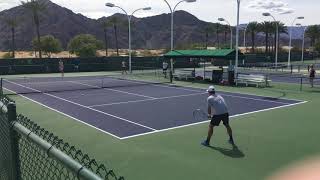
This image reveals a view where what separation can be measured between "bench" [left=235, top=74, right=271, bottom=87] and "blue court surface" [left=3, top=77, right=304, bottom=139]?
5351mm

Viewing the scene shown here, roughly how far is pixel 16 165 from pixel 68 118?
14690 millimetres

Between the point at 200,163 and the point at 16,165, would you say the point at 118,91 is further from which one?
the point at 16,165

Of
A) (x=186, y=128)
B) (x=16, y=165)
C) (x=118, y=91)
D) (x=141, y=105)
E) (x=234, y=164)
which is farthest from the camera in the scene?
(x=118, y=91)

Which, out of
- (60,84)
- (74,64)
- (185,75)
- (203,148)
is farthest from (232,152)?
(74,64)

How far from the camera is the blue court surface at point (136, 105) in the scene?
17.0 meters

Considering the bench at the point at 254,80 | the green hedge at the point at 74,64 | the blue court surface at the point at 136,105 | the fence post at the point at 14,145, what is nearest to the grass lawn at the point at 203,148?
the blue court surface at the point at 136,105

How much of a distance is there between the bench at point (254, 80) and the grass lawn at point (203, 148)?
14357mm

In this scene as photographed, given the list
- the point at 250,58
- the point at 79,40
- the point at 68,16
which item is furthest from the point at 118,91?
the point at 68,16

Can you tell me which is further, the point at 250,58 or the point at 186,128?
the point at 250,58

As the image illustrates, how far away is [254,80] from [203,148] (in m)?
21.9

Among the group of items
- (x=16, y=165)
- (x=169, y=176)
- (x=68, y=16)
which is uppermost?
(x=68, y=16)

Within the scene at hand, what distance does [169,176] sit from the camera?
10062mm

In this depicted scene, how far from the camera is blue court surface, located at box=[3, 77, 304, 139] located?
1702 centimetres

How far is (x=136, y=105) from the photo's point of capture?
22.9 meters
